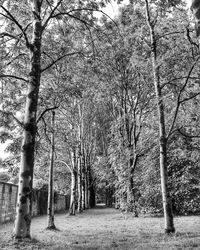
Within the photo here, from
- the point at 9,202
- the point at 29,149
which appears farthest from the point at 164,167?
the point at 9,202

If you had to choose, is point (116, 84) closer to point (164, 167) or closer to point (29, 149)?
point (164, 167)

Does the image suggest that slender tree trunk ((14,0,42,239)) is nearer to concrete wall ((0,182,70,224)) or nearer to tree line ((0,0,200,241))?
tree line ((0,0,200,241))

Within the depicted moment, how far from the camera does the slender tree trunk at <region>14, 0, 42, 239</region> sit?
6.16 m

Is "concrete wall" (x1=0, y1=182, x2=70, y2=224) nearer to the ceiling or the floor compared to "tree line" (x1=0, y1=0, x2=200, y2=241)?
nearer to the floor

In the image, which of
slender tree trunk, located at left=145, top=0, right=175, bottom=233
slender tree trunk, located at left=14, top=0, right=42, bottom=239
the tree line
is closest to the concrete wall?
the tree line

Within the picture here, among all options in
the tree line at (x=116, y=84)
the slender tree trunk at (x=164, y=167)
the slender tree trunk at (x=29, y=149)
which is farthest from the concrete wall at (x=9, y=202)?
the slender tree trunk at (x=164, y=167)

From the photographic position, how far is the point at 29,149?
21.8ft

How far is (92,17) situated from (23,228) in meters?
7.33

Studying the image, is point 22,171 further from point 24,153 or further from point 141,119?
point 141,119

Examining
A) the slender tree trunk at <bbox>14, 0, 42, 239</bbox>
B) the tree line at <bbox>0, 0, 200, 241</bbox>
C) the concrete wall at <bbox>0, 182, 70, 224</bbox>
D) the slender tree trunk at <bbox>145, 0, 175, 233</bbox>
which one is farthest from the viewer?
the concrete wall at <bbox>0, 182, 70, 224</bbox>

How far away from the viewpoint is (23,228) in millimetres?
6121

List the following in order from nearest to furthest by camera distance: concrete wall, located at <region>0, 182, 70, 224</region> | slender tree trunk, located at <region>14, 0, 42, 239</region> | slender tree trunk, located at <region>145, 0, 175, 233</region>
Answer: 1. slender tree trunk, located at <region>14, 0, 42, 239</region>
2. slender tree trunk, located at <region>145, 0, 175, 233</region>
3. concrete wall, located at <region>0, 182, 70, 224</region>

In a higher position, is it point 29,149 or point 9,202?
point 29,149

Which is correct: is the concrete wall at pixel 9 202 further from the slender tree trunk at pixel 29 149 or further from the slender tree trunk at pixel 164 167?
the slender tree trunk at pixel 164 167
